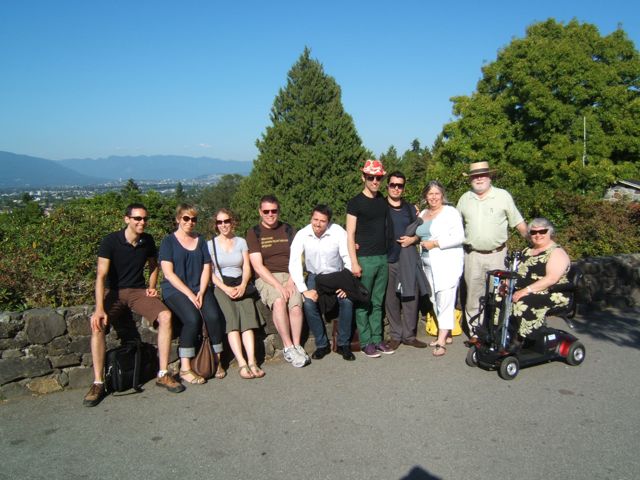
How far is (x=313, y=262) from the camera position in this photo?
5465 millimetres

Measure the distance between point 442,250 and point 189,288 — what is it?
261 centimetres

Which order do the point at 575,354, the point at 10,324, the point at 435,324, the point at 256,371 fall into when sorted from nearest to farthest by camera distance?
the point at 10,324 → the point at 256,371 → the point at 575,354 → the point at 435,324

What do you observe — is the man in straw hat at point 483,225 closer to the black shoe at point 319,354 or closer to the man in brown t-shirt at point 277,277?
the black shoe at point 319,354

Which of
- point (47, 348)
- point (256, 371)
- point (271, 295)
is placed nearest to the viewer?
point (47, 348)

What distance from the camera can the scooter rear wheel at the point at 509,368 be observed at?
468 cm

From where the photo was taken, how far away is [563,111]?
2797 cm

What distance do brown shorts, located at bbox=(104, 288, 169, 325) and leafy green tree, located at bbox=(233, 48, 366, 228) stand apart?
16952 mm

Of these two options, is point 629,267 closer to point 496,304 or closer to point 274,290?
point 496,304

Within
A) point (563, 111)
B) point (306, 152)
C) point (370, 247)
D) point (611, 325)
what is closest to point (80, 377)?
point (370, 247)

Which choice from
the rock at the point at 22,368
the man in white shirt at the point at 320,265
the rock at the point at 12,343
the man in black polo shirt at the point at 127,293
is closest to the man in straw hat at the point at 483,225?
the man in white shirt at the point at 320,265

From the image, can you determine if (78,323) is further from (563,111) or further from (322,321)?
(563,111)

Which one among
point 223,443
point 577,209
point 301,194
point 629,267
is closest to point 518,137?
point 301,194

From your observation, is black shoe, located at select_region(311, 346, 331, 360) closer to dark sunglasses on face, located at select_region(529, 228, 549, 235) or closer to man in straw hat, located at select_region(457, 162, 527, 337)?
man in straw hat, located at select_region(457, 162, 527, 337)

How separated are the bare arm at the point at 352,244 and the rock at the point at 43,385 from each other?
2955mm
